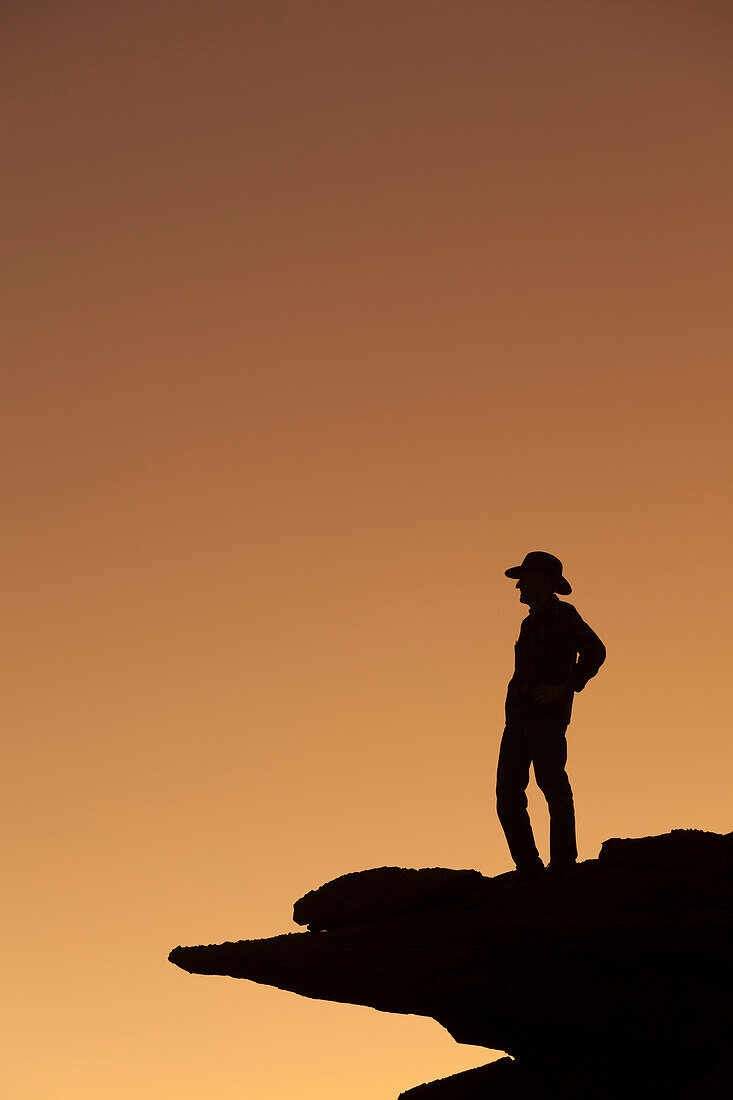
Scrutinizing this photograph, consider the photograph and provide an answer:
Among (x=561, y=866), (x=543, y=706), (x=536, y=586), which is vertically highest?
(x=536, y=586)

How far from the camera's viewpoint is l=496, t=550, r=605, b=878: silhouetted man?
12.9m

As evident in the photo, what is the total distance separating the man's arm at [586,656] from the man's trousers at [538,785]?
1.88ft

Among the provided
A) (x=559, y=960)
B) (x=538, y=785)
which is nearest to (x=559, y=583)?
(x=538, y=785)

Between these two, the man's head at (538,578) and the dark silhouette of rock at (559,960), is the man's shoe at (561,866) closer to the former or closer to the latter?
the dark silhouette of rock at (559,960)

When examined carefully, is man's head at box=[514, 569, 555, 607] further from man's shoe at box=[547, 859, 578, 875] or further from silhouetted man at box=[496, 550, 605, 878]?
man's shoe at box=[547, 859, 578, 875]

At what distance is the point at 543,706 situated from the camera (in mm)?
13055

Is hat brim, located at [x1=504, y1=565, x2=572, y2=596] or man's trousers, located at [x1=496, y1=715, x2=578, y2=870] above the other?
hat brim, located at [x1=504, y1=565, x2=572, y2=596]

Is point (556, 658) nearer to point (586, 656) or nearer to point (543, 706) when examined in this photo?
point (586, 656)

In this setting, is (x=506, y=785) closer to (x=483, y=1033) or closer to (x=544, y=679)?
(x=544, y=679)

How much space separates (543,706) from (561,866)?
178 centimetres

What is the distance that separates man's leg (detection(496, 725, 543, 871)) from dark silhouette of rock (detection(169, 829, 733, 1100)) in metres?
0.36

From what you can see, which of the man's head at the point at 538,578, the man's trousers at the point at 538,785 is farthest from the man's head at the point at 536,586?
the man's trousers at the point at 538,785

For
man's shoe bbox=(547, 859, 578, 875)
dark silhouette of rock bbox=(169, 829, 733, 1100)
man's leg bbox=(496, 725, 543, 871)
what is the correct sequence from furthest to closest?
man's leg bbox=(496, 725, 543, 871)
man's shoe bbox=(547, 859, 578, 875)
dark silhouette of rock bbox=(169, 829, 733, 1100)

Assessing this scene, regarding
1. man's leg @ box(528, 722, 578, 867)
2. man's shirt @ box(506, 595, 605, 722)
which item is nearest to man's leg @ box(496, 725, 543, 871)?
man's leg @ box(528, 722, 578, 867)
